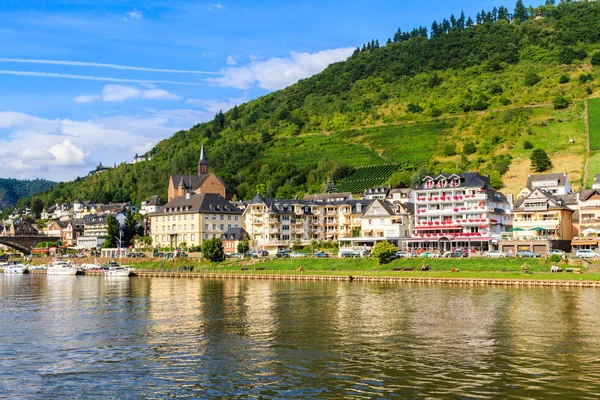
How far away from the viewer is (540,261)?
82500mm

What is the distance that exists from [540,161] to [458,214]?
49.6 m

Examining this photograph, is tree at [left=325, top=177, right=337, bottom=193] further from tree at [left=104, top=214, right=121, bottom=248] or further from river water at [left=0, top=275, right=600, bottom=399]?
river water at [left=0, top=275, right=600, bottom=399]

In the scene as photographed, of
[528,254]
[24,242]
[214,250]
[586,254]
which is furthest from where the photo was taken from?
[24,242]

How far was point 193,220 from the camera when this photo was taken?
140 metres

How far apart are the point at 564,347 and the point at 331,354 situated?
1368 centimetres

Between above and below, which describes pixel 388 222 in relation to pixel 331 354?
above

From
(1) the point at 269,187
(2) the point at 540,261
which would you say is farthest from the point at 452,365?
(1) the point at 269,187

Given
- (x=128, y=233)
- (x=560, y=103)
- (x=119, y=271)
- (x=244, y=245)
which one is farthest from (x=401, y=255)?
(x=560, y=103)

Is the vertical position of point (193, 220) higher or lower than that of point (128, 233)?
higher

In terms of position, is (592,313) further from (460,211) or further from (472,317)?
(460,211)

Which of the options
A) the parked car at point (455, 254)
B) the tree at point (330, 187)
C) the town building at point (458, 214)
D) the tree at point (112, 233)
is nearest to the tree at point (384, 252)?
the parked car at point (455, 254)

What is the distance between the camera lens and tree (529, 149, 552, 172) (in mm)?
145625

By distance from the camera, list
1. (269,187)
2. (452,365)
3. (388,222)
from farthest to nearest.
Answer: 1. (269,187)
2. (388,222)
3. (452,365)

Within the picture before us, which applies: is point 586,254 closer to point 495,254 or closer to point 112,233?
point 495,254
